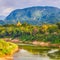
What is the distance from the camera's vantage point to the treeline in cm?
11953

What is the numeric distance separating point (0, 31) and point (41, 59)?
97.6 m

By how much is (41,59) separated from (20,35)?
83446 mm

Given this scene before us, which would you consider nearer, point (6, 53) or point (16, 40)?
point (6, 53)

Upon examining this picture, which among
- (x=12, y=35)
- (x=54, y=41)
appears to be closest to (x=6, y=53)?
(x=54, y=41)

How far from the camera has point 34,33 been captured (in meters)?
138

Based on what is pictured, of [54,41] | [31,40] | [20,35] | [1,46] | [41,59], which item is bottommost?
[41,59]

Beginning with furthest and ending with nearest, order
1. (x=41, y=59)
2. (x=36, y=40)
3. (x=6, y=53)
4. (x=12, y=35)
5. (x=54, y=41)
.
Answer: (x=12, y=35)
(x=36, y=40)
(x=54, y=41)
(x=6, y=53)
(x=41, y=59)

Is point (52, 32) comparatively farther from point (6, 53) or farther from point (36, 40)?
point (6, 53)

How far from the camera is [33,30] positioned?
143500 mm

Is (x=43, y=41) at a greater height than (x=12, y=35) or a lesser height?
lesser

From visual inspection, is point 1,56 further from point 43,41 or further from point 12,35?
point 12,35

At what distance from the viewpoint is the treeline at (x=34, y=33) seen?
119525 millimetres

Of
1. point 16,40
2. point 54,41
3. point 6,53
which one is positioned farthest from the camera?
point 16,40

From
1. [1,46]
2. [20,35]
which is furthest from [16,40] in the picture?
[1,46]
